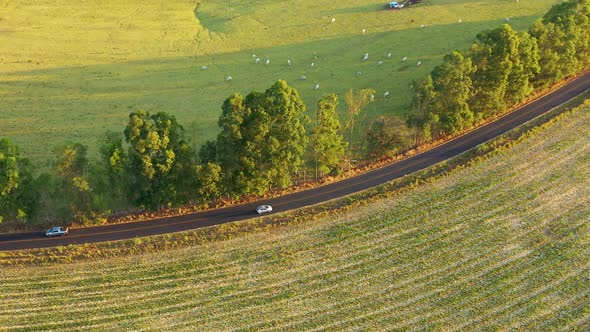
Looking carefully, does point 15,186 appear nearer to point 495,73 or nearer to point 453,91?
point 453,91

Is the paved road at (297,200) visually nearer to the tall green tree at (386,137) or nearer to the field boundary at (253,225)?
the field boundary at (253,225)

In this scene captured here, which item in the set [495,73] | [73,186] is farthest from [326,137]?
[73,186]

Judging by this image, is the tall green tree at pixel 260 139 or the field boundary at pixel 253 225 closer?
the field boundary at pixel 253 225

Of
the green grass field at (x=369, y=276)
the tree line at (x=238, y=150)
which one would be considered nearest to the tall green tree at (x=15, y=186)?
the tree line at (x=238, y=150)

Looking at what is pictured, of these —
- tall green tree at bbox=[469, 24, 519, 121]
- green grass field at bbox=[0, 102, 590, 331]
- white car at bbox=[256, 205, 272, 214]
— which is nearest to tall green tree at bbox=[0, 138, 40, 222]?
green grass field at bbox=[0, 102, 590, 331]

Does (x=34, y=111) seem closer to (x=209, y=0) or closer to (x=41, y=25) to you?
(x=41, y=25)

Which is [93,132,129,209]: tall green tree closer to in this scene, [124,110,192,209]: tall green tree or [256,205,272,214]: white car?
[124,110,192,209]: tall green tree
